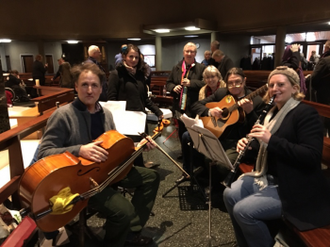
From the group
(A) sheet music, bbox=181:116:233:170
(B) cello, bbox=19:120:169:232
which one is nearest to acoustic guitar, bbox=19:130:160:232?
(B) cello, bbox=19:120:169:232

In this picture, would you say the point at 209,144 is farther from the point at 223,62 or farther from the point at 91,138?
the point at 223,62

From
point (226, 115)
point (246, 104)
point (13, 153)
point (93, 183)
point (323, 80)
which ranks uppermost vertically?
point (323, 80)

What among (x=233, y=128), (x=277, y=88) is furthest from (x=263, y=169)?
(x=233, y=128)

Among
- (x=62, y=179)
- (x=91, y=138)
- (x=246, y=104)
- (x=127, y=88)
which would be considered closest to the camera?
(x=62, y=179)

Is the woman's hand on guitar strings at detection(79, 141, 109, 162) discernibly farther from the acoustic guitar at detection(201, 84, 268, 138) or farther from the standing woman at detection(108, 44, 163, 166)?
the acoustic guitar at detection(201, 84, 268, 138)

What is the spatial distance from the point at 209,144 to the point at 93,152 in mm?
847

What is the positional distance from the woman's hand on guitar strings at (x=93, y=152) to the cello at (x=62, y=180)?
0.09 feet

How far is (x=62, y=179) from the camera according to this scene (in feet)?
4.86

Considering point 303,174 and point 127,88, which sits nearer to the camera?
point 303,174

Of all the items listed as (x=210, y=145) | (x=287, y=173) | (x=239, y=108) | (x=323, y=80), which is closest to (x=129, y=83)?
(x=239, y=108)

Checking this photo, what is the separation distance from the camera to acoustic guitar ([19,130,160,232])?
4.63 ft

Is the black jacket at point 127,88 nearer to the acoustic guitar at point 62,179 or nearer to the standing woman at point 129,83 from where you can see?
the standing woman at point 129,83

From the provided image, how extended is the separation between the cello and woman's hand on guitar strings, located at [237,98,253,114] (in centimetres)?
120

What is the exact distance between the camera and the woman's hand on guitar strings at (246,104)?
7.86 feet
